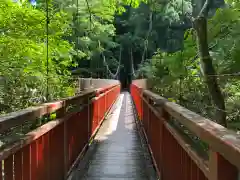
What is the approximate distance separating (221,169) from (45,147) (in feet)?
4.51

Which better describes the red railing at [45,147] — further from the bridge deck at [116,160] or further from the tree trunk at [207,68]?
the tree trunk at [207,68]

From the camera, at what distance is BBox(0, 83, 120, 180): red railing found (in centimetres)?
148

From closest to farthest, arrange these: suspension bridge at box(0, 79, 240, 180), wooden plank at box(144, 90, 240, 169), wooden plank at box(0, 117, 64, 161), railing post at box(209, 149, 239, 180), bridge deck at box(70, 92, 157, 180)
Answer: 1. wooden plank at box(144, 90, 240, 169)
2. railing post at box(209, 149, 239, 180)
3. suspension bridge at box(0, 79, 240, 180)
4. wooden plank at box(0, 117, 64, 161)
5. bridge deck at box(70, 92, 157, 180)

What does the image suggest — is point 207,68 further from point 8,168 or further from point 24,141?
point 8,168

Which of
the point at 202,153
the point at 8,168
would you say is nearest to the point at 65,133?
the point at 8,168

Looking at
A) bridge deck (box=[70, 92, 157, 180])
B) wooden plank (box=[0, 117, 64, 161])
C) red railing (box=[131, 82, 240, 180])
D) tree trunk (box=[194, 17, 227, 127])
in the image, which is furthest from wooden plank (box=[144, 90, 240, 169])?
tree trunk (box=[194, 17, 227, 127])

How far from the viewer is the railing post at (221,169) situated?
100cm

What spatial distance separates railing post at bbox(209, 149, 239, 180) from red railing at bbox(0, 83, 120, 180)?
2.50 ft

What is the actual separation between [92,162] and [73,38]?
1899cm

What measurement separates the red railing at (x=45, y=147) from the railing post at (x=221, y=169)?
762mm

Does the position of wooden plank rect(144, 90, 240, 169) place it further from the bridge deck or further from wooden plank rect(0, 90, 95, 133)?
the bridge deck

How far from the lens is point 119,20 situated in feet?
132

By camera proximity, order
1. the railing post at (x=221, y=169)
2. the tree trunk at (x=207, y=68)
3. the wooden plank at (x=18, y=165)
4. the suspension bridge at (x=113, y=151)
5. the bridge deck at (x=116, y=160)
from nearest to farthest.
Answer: the railing post at (x=221, y=169), the suspension bridge at (x=113, y=151), the wooden plank at (x=18, y=165), the bridge deck at (x=116, y=160), the tree trunk at (x=207, y=68)

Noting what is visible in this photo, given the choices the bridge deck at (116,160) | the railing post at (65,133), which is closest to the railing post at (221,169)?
the railing post at (65,133)
